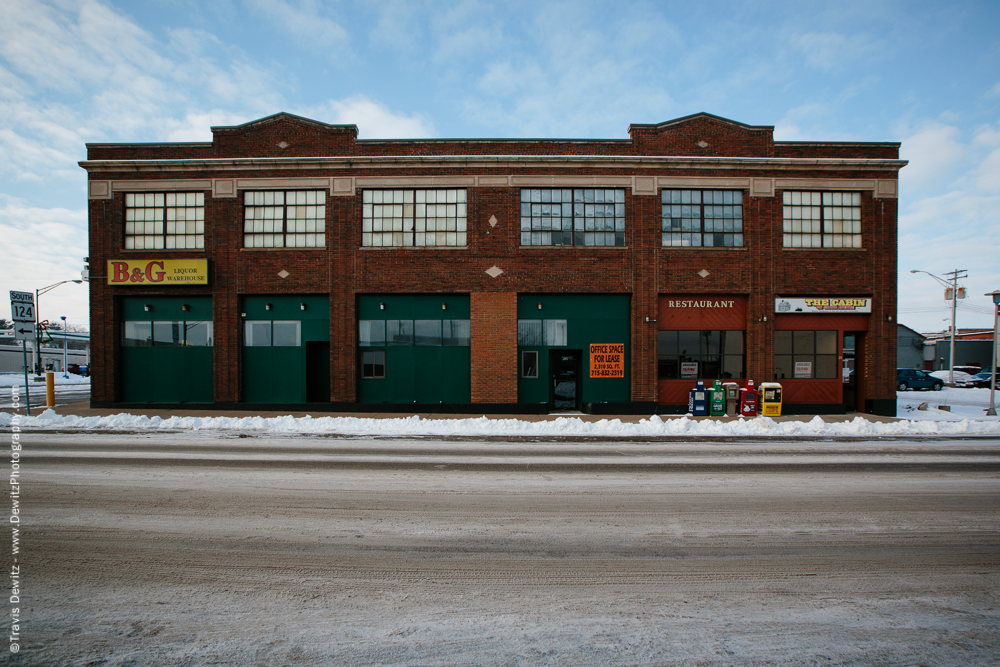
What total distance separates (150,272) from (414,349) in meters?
10.5

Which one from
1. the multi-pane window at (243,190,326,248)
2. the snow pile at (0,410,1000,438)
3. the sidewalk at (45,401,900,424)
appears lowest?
the sidewalk at (45,401,900,424)

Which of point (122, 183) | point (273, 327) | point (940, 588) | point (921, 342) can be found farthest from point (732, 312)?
point (921, 342)

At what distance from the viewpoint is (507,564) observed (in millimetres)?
4367

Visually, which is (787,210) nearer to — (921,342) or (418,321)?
(418,321)

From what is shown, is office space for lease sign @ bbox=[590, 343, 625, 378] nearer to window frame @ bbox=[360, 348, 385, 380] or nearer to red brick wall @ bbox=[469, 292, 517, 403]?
red brick wall @ bbox=[469, 292, 517, 403]

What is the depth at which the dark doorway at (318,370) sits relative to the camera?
658 inches

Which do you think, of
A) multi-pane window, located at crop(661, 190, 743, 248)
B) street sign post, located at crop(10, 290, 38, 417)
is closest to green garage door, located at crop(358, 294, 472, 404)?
multi-pane window, located at crop(661, 190, 743, 248)

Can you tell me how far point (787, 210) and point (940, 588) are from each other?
16.2 m

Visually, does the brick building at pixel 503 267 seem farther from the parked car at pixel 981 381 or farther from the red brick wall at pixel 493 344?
the parked car at pixel 981 381

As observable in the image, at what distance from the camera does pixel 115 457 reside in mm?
8727

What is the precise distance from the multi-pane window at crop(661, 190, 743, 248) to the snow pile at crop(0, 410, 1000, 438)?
731 cm

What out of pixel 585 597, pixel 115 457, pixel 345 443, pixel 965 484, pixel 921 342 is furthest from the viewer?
pixel 921 342

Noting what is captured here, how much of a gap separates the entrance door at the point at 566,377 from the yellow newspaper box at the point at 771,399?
646 cm

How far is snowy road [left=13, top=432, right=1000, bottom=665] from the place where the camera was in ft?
10.3
